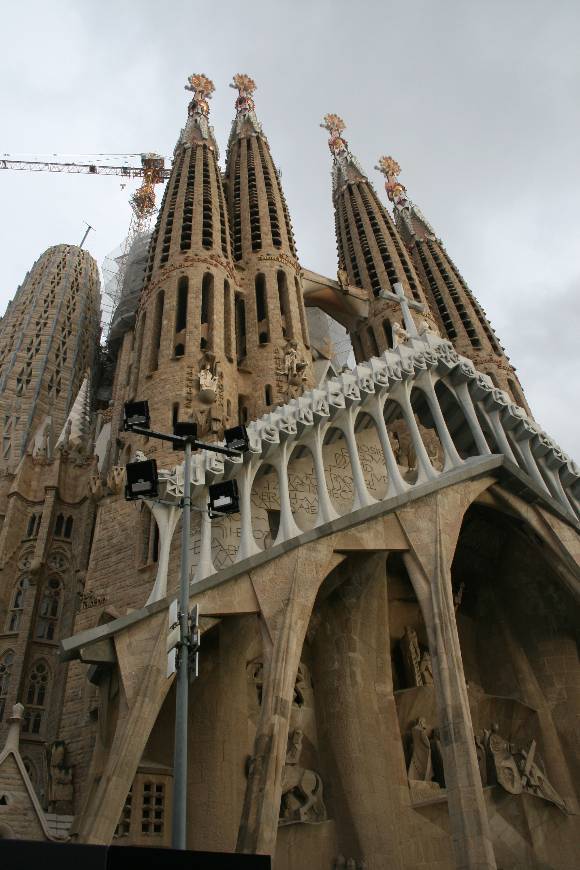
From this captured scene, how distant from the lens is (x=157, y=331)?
22.2 meters

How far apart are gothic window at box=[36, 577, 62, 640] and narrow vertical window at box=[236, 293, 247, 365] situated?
8638 mm

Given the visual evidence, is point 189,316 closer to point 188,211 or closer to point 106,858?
point 188,211

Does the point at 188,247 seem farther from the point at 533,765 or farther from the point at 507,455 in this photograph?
the point at 533,765

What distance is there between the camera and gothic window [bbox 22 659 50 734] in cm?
1777

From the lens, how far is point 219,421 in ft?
61.0

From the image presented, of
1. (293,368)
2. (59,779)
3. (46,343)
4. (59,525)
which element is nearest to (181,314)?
(293,368)

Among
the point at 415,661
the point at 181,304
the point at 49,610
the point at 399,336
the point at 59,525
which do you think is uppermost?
the point at 181,304

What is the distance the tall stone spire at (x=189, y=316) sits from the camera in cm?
1916

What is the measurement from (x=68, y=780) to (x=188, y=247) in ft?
55.9

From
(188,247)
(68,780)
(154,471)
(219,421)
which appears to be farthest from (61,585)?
(154,471)

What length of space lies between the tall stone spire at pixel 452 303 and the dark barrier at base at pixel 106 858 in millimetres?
26338

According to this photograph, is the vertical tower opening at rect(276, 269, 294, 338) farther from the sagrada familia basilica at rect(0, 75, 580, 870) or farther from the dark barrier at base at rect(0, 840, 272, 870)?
the dark barrier at base at rect(0, 840, 272, 870)

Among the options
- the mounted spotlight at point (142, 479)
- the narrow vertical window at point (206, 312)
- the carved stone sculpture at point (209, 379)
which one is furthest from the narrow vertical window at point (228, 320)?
the mounted spotlight at point (142, 479)

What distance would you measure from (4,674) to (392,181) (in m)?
38.4
